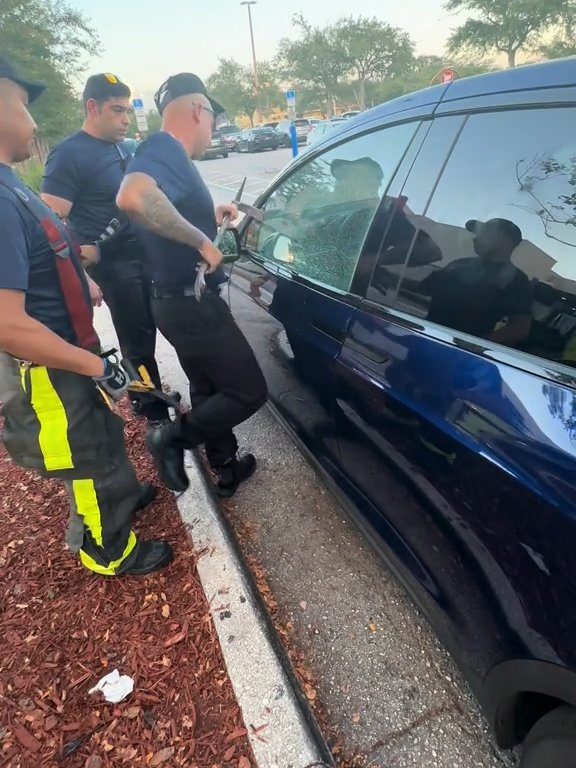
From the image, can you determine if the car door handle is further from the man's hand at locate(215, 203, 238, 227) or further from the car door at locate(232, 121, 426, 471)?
the man's hand at locate(215, 203, 238, 227)

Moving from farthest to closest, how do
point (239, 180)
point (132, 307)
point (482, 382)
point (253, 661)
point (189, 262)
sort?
point (239, 180) → point (132, 307) → point (189, 262) → point (253, 661) → point (482, 382)

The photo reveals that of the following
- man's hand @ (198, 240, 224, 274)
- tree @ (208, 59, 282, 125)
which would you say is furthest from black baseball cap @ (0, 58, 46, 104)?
tree @ (208, 59, 282, 125)

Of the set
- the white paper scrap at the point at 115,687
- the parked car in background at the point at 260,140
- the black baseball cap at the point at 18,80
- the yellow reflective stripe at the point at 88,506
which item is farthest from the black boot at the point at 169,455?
the parked car in background at the point at 260,140

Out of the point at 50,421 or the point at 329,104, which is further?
the point at 329,104

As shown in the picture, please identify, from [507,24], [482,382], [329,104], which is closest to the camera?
[482,382]

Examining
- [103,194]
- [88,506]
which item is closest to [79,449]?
[88,506]

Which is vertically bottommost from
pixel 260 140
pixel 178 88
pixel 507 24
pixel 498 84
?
pixel 260 140

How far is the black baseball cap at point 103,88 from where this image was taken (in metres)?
2.77

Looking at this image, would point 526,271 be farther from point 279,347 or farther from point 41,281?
point 41,281

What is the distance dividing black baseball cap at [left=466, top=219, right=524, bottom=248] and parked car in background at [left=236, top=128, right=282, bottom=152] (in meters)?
31.9

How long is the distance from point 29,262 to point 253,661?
1.51m

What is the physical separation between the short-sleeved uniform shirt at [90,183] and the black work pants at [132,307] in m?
0.09

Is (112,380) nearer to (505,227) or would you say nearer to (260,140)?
(505,227)

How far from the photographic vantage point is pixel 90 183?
2.85 meters
